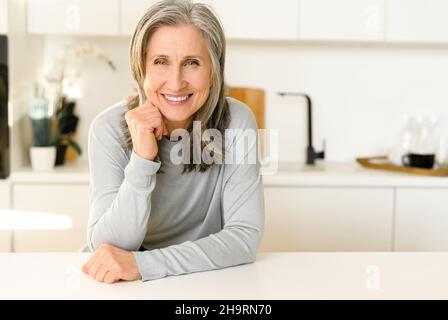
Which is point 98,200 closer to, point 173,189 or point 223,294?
point 173,189

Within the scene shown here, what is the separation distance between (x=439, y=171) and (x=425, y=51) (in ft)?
1.93

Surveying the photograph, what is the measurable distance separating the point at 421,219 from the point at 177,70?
1211mm

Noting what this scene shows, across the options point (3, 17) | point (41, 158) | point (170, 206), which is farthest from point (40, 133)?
point (170, 206)

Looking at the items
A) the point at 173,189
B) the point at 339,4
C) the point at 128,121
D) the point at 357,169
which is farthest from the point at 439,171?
the point at 128,121

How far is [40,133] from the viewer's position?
6.56 ft

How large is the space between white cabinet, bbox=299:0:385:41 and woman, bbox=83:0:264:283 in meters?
1.04

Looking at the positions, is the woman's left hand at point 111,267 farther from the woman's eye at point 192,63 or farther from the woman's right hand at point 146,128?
the woman's eye at point 192,63

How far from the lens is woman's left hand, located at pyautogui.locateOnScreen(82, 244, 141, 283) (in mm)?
816

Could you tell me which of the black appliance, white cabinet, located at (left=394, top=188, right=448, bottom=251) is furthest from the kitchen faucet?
the black appliance

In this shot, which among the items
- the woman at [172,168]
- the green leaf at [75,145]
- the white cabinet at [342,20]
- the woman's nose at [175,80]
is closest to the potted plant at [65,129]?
the green leaf at [75,145]

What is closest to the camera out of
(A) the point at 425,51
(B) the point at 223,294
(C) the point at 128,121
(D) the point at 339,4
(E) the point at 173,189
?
(B) the point at 223,294

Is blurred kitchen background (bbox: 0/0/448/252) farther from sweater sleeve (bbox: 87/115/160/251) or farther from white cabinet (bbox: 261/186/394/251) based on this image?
sweater sleeve (bbox: 87/115/160/251)

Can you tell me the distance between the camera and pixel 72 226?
1932mm

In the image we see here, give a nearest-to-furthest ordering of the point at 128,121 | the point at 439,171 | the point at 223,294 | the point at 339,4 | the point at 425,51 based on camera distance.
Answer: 1. the point at 223,294
2. the point at 128,121
3. the point at 439,171
4. the point at 339,4
5. the point at 425,51
